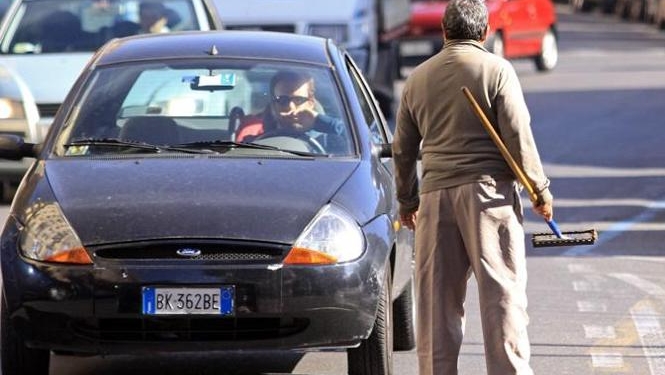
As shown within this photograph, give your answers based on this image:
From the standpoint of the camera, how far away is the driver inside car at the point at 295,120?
7.98 m

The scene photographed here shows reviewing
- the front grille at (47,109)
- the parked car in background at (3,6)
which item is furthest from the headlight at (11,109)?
the parked car in background at (3,6)

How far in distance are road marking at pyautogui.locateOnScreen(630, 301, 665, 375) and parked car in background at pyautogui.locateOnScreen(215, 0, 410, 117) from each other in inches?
401

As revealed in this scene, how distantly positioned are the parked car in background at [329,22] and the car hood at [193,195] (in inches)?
473

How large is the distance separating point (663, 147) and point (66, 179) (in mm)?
11700

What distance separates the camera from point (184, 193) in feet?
23.8

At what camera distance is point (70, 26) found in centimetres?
1501

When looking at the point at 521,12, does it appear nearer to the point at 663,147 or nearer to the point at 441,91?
the point at 663,147

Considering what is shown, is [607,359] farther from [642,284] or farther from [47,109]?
[47,109]

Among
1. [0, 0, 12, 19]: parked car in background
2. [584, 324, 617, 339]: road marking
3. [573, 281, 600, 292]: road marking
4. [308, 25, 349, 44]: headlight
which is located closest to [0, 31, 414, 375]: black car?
[584, 324, 617, 339]: road marking

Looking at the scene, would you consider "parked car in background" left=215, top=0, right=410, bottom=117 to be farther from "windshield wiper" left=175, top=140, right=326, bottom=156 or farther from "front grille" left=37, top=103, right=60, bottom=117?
"windshield wiper" left=175, top=140, right=326, bottom=156

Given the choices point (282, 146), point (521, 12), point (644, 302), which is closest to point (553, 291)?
point (644, 302)

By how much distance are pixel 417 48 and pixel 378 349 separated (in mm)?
20490

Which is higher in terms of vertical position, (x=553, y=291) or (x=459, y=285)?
(x=459, y=285)

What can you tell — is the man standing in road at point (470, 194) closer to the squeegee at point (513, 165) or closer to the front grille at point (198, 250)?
the squeegee at point (513, 165)
